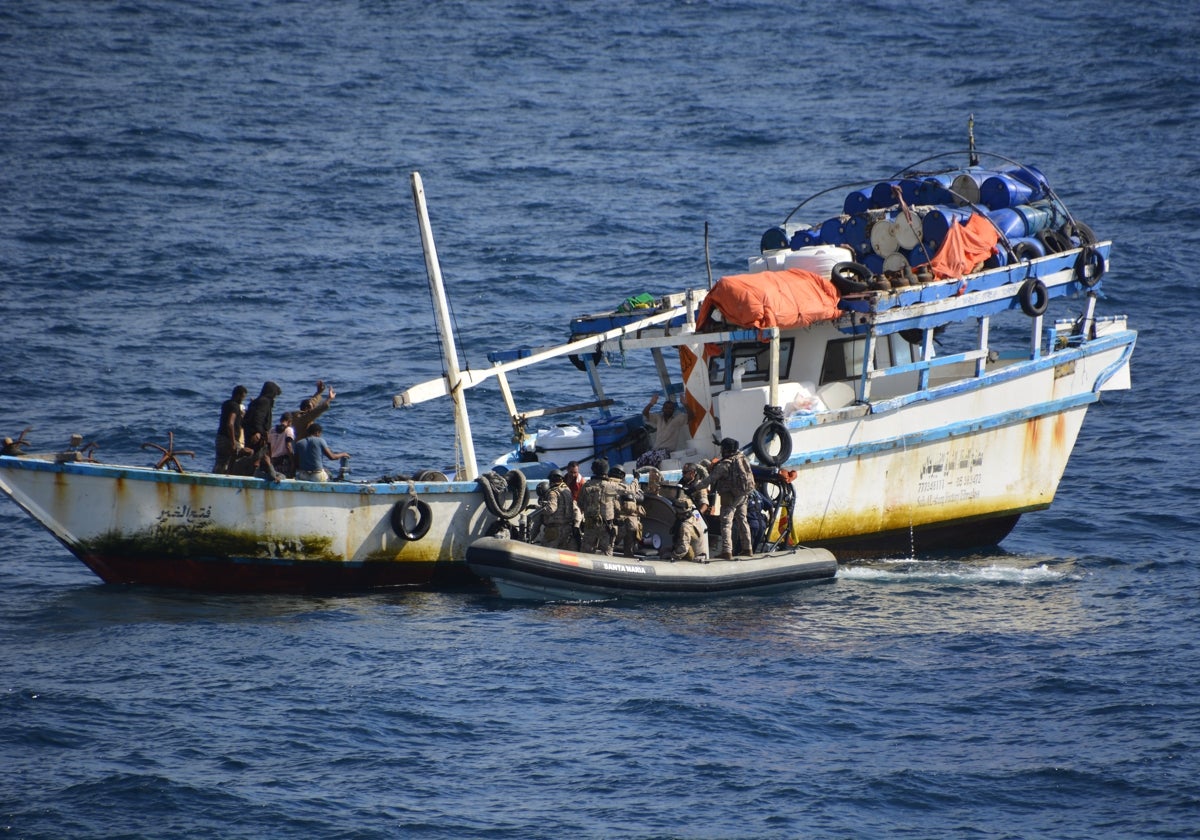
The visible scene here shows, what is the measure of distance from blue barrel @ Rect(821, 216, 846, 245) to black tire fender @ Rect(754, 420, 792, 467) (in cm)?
454

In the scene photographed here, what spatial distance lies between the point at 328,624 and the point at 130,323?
18.7 metres

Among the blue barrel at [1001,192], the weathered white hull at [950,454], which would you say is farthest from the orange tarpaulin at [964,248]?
the weathered white hull at [950,454]

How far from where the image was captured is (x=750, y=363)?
25312 mm

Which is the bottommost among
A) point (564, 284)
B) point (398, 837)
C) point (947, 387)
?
point (398, 837)

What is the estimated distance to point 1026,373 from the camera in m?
25.6

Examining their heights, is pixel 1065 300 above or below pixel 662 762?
above

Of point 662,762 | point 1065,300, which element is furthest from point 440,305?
point 1065,300

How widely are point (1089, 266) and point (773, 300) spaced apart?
6066 millimetres

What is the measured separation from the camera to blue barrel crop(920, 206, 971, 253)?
2512 cm

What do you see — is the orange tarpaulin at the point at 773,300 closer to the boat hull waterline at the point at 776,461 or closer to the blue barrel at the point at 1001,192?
the boat hull waterline at the point at 776,461

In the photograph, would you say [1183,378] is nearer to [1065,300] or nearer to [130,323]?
[1065,300]

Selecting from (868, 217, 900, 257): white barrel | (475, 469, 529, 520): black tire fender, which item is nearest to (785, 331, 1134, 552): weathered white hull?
(868, 217, 900, 257): white barrel

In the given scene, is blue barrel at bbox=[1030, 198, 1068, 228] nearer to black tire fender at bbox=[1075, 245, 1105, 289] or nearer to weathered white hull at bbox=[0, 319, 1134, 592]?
black tire fender at bbox=[1075, 245, 1105, 289]

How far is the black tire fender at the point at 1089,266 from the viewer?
26.3 metres
